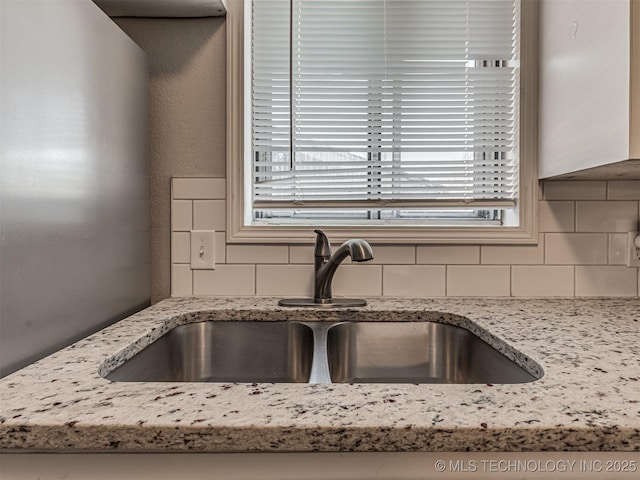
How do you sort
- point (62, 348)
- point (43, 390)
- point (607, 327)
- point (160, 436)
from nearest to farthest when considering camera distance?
point (160, 436)
point (43, 390)
point (62, 348)
point (607, 327)

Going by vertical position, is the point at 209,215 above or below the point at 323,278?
above

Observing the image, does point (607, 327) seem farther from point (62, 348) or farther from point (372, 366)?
point (62, 348)

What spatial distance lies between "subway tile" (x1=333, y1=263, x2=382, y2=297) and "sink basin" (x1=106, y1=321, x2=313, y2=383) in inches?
9.3

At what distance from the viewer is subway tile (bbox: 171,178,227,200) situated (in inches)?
54.2

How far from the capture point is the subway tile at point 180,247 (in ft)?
4.53

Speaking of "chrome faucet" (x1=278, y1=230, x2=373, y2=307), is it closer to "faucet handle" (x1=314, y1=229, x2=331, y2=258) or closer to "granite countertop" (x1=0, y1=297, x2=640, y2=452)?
"faucet handle" (x1=314, y1=229, x2=331, y2=258)

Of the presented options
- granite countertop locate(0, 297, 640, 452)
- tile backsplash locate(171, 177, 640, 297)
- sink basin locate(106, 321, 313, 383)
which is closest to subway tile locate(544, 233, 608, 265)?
tile backsplash locate(171, 177, 640, 297)

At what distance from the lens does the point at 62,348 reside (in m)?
0.84

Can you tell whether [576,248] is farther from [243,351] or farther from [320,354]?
[243,351]

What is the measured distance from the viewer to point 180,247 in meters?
1.38

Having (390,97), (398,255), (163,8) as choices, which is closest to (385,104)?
(390,97)

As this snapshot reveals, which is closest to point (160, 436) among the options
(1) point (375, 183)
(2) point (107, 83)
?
(2) point (107, 83)

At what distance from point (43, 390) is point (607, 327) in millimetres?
1047

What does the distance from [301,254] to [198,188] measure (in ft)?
1.19
